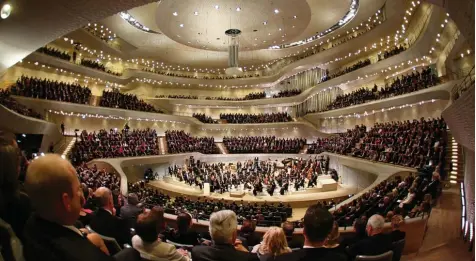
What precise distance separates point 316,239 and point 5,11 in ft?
30.3

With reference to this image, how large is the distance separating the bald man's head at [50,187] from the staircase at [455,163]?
12.0 meters

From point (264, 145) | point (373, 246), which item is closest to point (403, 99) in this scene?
point (264, 145)

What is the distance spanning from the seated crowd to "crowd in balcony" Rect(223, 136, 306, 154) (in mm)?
4465

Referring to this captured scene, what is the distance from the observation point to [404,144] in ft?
48.7

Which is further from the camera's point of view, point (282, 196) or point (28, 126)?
point (282, 196)

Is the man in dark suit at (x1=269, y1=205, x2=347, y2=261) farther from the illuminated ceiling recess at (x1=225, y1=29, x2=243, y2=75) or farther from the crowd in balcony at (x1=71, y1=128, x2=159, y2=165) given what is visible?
the illuminated ceiling recess at (x1=225, y1=29, x2=243, y2=75)

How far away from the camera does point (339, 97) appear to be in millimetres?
27297

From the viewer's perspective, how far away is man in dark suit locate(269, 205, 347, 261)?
7.39 feet

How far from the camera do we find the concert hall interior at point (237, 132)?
250 cm

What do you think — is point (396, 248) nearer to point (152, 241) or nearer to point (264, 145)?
point (152, 241)

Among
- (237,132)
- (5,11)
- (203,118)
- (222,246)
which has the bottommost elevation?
(222,246)

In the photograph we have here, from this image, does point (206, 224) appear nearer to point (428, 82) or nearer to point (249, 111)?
point (428, 82)

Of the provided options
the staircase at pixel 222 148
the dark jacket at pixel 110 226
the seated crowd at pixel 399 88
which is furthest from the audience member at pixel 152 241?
the staircase at pixel 222 148

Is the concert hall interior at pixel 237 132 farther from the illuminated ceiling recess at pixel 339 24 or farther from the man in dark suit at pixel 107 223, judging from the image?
the illuminated ceiling recess at pixel 339 24
